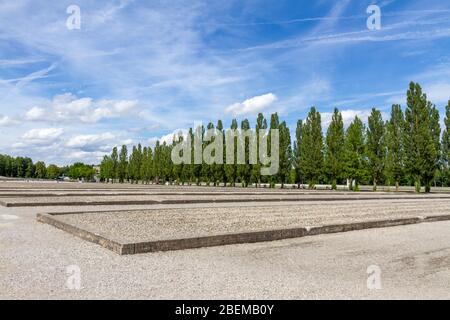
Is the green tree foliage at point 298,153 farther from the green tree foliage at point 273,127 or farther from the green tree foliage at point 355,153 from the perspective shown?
the green tree foliage at point 355,153

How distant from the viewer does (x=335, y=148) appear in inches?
2156

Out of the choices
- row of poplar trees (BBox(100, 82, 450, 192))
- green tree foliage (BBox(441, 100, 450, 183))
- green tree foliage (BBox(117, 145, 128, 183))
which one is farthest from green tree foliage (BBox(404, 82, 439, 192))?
green tree foliage (BBox(117, 145, 128, 183))

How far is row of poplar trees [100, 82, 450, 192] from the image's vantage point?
45.1m

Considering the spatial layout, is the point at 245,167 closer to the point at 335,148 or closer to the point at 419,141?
the point at 335,148

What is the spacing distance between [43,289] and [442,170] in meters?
54.6

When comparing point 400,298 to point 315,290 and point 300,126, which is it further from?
point 300,126

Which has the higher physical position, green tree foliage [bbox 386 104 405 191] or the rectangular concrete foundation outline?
green tree foliage [bbox 386 104 405 191]

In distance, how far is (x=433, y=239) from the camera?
9.60 metres

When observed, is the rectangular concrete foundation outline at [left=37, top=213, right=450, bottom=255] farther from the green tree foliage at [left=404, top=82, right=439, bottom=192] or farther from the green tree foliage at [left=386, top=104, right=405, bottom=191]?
the green tree foliage at [left=386, top=104, right=405, bottom=191]

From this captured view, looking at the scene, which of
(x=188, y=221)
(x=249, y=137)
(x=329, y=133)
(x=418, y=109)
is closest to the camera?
(x=188, y=221)

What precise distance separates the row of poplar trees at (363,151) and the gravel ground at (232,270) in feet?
131

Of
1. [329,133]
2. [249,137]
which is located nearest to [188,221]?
[329,133]

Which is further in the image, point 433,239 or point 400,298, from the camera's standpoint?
point 433,239

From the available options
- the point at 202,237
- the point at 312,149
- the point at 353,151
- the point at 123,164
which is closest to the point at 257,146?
the point at 312,149
